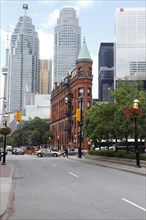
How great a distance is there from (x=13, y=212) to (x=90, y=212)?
2.10 meters

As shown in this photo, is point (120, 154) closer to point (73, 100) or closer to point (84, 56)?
point (84, 56)

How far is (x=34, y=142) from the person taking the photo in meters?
127

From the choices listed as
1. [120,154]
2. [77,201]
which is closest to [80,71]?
[120,154]

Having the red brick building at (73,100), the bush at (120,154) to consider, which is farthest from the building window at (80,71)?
the bush at (120,154)

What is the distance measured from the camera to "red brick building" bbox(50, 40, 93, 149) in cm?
9206

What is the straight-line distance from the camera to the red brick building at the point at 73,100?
92.1m

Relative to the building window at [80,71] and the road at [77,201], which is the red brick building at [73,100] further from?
the road at [77,201]

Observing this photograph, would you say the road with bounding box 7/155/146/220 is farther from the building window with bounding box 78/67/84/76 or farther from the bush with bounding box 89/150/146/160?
the building window with bounding box 78/67/84/76

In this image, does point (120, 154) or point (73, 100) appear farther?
point (73, 100)

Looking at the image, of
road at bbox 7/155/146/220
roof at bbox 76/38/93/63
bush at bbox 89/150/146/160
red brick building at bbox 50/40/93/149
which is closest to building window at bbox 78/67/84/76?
red brick building at bbox 50/40/93/149

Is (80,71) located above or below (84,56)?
below

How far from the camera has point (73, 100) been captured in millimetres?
98938

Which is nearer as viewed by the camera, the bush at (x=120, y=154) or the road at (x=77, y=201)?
the road at (x=77, y=201)

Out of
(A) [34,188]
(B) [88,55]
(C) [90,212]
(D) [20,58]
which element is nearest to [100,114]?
(A) [34,188]
